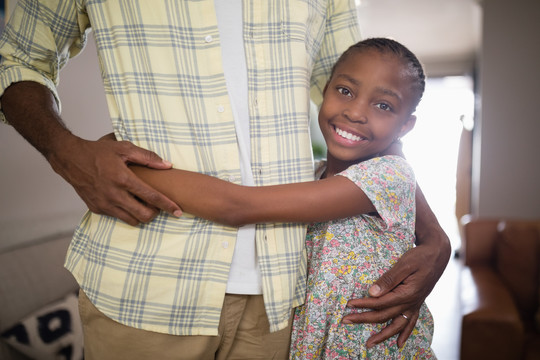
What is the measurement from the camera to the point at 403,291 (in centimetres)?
98

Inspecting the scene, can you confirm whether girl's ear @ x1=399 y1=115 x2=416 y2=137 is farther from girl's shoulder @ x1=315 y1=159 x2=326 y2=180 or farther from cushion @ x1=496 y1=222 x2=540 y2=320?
cushion @ x1=496 y1=222 x2=540 y2=320

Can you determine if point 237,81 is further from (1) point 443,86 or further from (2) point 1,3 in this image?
(1) point 443,86

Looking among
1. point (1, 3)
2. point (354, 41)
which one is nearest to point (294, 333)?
point (354, 41)

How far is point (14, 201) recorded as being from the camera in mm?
2100

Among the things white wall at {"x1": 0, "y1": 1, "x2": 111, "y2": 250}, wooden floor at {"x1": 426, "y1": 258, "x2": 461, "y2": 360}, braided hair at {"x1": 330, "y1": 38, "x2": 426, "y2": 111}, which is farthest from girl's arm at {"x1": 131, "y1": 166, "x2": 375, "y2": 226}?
wooden floor at {"x1": 426, "y1": 258, "x2": 461, "y2": 360}

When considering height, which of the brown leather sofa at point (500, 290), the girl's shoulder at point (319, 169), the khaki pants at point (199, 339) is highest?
the girl's shoulder at point (319, 169)

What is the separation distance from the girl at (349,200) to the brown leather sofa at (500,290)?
5.07 feet

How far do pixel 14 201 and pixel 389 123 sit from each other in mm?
1853

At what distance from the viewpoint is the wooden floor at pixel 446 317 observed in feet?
12.1

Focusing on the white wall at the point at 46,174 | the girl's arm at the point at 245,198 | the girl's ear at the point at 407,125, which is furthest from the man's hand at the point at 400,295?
the white wall at the point at 46,174

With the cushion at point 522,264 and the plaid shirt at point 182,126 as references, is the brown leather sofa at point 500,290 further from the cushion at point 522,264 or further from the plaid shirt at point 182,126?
the plaid shirt at point 182,126

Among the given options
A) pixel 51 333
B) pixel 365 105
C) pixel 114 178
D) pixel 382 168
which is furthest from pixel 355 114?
pixel 51 333

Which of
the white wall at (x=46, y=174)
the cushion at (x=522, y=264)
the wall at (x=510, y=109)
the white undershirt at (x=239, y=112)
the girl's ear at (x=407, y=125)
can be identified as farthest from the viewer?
the wall at (x=510, y=109)

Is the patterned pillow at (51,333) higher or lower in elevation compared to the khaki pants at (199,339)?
lower
